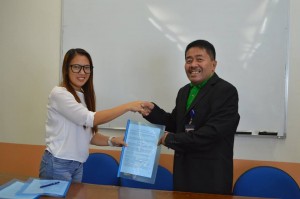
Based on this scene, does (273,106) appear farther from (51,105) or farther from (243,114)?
(51,105)

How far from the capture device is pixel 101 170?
2725 mm

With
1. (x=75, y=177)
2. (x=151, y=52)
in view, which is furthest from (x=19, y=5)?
(x=75, y=177)

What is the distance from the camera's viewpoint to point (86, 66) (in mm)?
1945

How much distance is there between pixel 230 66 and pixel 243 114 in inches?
17.5

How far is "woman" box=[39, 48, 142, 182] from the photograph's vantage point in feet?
5.96

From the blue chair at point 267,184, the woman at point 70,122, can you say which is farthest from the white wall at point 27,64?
the blue chair at point 267,184

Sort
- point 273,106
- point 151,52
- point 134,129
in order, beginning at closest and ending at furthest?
1. point 134,129
2. point 273,106
3. point 151,52

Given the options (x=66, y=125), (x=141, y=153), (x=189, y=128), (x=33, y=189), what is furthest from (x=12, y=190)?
(x=189, y=128)

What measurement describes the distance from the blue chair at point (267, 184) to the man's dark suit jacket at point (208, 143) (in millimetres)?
641

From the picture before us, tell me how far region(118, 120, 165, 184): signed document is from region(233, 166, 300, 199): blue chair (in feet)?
3.27

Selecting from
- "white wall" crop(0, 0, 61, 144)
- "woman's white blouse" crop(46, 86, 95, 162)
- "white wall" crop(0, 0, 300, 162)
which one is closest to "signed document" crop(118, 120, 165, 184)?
"woman's white blouse" crop(46, 86, 95, 162)

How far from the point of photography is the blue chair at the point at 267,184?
2.33 m

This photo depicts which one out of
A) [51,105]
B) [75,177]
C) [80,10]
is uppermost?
[80,10]

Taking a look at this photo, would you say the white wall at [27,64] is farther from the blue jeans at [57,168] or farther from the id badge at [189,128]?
the id badge at [189,128]
